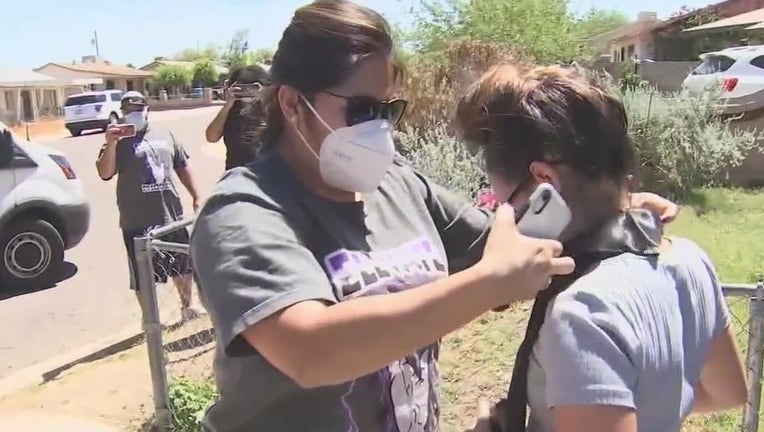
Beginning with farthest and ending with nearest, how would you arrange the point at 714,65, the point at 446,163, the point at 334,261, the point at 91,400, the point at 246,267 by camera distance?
the point at 714,65
the point at 446,163
the point at 91,400
the point at 334,261
the point at 246,267

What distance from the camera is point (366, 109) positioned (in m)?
1.70

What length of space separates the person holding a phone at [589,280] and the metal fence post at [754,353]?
1.33 metres

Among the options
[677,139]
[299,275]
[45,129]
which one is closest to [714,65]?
[677,139]

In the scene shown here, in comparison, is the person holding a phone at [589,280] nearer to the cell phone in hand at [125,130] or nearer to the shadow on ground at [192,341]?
the shadow on ground at [192,341]

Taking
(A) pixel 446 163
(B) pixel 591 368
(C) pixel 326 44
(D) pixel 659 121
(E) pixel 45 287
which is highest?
(C) pixel 326 44

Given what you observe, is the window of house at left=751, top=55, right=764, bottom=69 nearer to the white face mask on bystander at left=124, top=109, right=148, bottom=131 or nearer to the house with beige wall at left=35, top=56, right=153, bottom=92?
the white face mask on bystander at left=124, top=109, right=148, bottom=131

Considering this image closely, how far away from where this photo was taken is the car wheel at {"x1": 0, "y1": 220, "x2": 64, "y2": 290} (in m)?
7.62

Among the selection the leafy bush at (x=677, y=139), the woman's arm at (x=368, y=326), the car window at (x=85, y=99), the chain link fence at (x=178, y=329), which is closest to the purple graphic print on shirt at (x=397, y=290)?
the woman's arm at (x=368, y=326)

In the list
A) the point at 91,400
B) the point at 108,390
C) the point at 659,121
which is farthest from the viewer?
the point at 659,121

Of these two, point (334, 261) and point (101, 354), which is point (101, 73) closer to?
point (101, 354)

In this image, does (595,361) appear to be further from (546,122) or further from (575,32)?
(575,32)

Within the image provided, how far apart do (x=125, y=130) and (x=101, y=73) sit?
62464 mm

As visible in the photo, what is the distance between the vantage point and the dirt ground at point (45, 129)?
32406mm

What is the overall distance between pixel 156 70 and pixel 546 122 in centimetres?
7404
